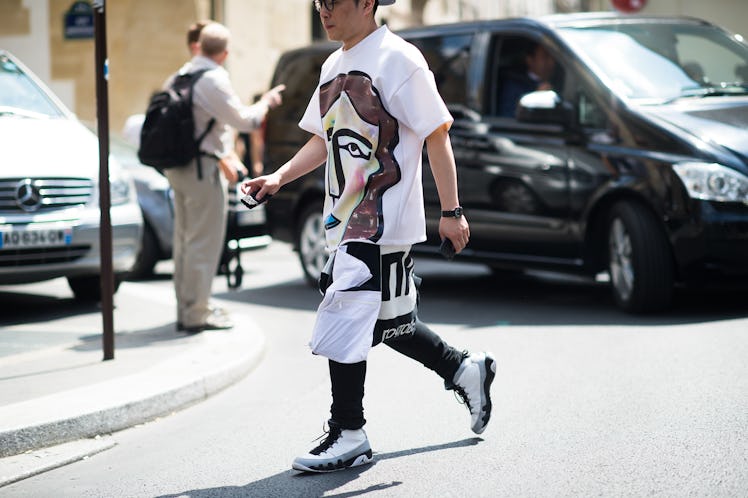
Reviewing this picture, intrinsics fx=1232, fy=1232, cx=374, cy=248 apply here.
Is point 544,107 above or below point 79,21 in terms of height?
below

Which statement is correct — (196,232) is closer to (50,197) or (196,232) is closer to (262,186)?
(50,197)

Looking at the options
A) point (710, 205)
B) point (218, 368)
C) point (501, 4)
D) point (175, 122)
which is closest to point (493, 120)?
point (710, 205)

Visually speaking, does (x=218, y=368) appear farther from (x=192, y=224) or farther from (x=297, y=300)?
(x=297, y=300)

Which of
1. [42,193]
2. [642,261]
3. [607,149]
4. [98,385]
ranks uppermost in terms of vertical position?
[607,149]

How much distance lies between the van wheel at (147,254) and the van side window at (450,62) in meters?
2.93

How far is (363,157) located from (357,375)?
0.76 metres

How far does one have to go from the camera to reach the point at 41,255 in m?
7.71

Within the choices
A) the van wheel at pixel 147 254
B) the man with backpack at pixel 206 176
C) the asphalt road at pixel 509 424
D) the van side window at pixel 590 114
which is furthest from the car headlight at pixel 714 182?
the van wheel at pixel 147 254

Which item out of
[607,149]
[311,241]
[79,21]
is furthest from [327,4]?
[79,21]

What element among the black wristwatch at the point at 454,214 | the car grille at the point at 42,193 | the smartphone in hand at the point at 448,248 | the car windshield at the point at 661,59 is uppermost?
the car windshield at the point at 661,59

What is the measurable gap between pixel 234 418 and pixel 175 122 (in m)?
2.26

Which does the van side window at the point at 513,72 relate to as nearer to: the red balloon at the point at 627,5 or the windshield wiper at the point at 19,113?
the windshield wiper at the point at 19,113

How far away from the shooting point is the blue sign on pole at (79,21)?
55.6 ft

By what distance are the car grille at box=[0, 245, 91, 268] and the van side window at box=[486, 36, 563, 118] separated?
297cm
